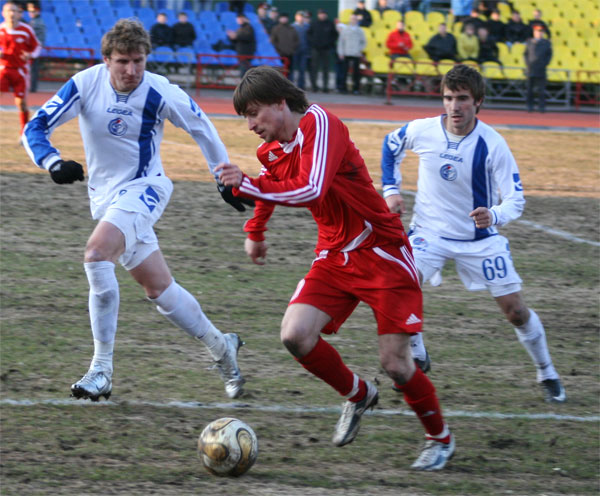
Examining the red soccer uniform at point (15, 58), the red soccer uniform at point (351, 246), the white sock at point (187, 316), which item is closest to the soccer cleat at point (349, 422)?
the red soccer uniform at point (351, 246)

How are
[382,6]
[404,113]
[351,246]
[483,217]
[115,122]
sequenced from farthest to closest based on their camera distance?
1. [382,6]
2. [404,113]
3. [115,122]
4. [483,217]
5. [351,246]

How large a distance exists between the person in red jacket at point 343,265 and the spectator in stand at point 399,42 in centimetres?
2098

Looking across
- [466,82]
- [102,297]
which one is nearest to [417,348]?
[466,82]

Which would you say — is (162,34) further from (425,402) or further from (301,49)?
(425,402)

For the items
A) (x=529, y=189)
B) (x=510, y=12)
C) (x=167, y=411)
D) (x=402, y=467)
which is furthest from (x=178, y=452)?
(x=510, y=12)

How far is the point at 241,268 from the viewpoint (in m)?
8.39

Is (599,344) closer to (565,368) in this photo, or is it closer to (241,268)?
(565,368)

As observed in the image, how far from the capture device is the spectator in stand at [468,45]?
81.1ft

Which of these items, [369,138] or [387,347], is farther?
[369,138]

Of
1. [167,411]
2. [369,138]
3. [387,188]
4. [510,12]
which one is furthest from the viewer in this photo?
[510,12]

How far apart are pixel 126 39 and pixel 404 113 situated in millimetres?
17971

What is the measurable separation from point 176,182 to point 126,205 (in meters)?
7.01

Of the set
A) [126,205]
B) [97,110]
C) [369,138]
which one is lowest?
[369,138]

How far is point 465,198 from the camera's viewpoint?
5691 mm
